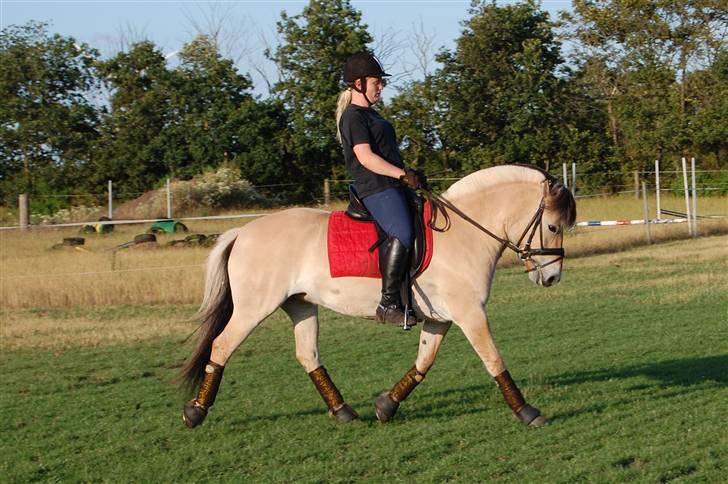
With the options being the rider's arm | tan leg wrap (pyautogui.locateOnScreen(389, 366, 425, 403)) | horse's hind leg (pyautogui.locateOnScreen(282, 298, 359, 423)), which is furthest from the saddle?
tan leg wrap (pyautogui.locateOnScreen(389, 366, 425, 403))

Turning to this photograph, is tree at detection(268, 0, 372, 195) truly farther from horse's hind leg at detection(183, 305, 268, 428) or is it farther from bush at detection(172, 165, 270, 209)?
horse's hind leg at detection(183, 305, 268, 428)

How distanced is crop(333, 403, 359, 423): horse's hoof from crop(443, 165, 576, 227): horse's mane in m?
1.75

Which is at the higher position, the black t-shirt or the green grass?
the black t-shirt

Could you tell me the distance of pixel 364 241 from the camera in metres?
7.20

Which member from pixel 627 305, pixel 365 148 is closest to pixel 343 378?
pixel 365 148

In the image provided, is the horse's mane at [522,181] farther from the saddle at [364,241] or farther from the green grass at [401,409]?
the green grass at [401,409]

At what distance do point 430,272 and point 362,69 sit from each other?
152cm

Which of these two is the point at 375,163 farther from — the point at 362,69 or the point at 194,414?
the point at 194,414

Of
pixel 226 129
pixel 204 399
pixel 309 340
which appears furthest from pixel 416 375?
pixel 226 129

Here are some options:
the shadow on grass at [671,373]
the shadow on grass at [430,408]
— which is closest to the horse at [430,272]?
the shadow on grass at [430,408]

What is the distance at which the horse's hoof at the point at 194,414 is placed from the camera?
7.37 m

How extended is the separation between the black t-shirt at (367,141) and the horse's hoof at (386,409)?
1.52 metres

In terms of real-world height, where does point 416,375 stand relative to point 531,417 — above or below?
above

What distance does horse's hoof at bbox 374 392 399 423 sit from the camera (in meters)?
7.35
